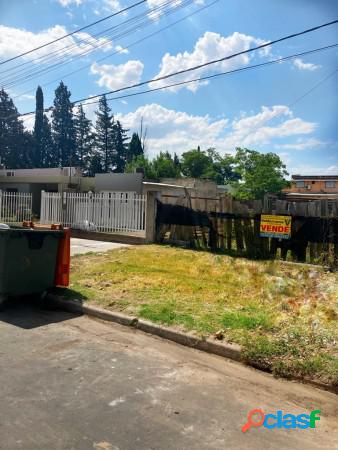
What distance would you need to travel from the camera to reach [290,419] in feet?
10.8

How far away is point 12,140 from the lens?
6638 cm

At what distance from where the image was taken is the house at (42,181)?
27.5 meters

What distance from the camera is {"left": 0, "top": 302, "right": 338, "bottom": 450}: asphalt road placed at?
9.45 feet

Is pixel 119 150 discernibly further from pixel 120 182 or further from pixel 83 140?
pixel 120 182

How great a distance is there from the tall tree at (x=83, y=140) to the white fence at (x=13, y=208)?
5570 centimetres

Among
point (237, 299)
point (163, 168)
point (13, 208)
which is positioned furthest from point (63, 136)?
point (237, 299)

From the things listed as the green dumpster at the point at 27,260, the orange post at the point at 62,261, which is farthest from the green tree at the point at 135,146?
the green dumpster at the point at 27,260

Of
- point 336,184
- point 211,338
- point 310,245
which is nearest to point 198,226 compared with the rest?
point 310,245

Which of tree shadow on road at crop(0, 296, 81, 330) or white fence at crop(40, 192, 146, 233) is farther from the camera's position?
white fence at crop(40, 192, 146, 233)

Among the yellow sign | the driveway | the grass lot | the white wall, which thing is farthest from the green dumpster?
the white wall

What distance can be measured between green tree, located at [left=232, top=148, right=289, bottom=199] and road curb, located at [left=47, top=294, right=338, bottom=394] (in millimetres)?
43626

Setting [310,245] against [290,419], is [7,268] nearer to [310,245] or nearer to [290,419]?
[290,419]

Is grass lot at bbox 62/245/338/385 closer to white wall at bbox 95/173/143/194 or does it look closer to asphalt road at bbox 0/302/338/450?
asphalt road at bbox 0/302/338/450

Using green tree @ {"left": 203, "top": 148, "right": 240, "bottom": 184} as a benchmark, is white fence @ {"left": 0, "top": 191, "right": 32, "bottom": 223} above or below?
A: below
